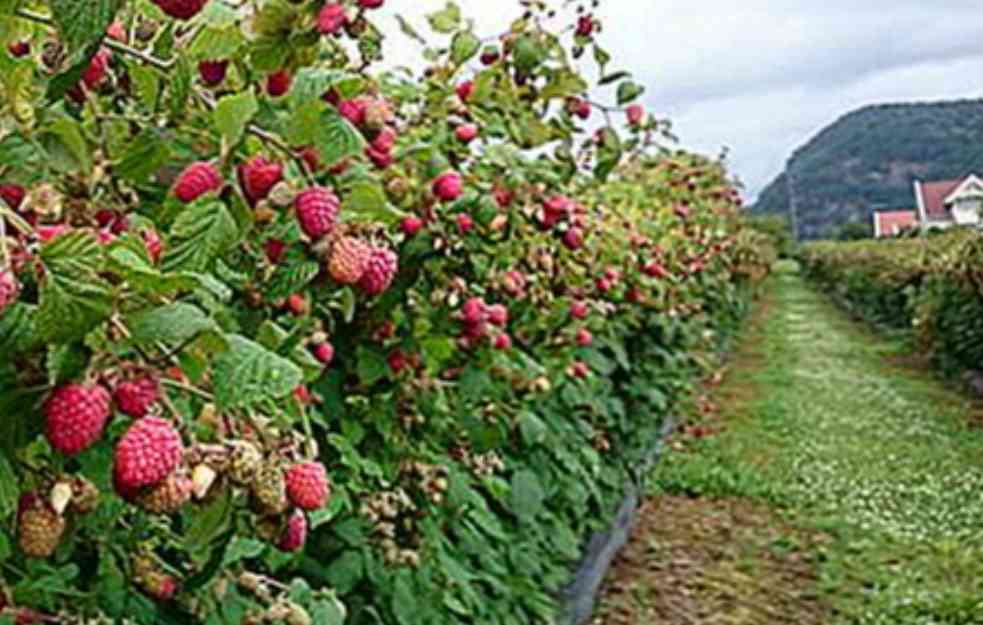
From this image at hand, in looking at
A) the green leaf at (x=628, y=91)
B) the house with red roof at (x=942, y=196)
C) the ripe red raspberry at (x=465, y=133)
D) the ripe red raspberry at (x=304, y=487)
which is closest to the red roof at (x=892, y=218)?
the house with red roof at (x=942, y=196)

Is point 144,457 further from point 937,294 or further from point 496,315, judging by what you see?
point 937,294

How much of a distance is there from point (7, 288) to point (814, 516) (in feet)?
18.1

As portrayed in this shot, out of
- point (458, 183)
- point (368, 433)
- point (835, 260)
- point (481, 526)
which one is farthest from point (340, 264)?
point (835, 260)

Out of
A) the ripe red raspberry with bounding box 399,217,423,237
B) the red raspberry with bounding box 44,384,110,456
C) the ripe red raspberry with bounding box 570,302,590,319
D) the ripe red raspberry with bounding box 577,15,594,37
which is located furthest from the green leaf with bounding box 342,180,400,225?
the ripe red raspberry with bounding box 570,302,590,319

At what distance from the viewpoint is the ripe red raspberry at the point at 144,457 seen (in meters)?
0.62

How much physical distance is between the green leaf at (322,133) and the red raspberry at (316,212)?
6cm

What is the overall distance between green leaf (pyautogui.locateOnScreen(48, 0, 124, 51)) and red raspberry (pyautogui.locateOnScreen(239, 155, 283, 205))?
0.30m

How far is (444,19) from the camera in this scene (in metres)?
2.24

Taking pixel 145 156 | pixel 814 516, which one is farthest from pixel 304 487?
pixel 814 516

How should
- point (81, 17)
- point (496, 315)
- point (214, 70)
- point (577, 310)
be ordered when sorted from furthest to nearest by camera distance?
point (577, 310) → point (496, 315) → point (214, 70) → point (81, 17)

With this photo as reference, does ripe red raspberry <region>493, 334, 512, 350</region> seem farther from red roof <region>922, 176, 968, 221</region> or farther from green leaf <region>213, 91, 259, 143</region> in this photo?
red roof <region>922, 176, 968, 221</region>

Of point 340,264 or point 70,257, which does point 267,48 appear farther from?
point 70,257

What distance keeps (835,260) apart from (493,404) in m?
21.1

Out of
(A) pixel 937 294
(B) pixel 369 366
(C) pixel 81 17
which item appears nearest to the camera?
(C) pixel 81 17
